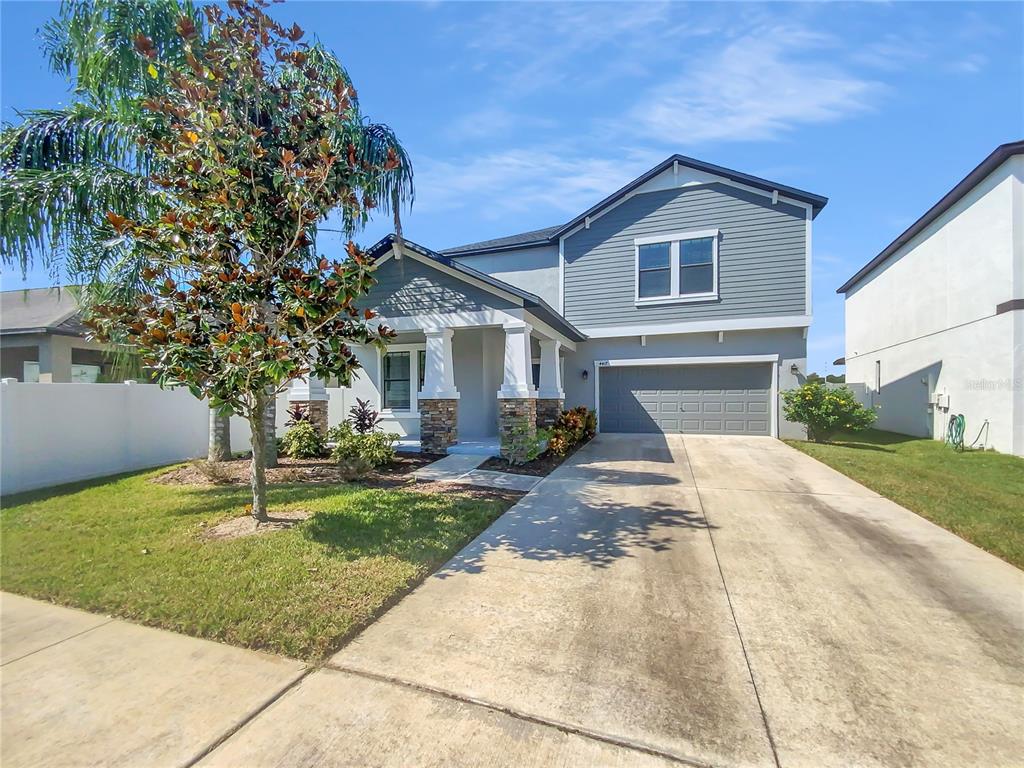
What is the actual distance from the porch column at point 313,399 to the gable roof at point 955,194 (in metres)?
16.5

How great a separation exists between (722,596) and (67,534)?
6.99 meters

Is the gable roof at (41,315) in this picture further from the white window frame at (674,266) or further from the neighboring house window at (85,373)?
the white window frame at (674,266)

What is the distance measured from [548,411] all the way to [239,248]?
797 centimetres

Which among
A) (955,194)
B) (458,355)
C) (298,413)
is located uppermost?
(955,194)

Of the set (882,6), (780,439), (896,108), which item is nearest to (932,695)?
(882,6)

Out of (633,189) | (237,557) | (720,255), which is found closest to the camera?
(237,557)

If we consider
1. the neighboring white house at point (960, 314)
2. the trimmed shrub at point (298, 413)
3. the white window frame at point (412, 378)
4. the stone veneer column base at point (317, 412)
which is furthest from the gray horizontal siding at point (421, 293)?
the neighboring white house at point (960, 314)

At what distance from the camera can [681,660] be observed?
300 centimetres

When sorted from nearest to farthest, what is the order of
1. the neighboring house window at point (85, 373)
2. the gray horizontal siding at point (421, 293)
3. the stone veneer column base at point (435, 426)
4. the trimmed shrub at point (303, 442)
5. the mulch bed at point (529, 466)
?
the mulch bed at point (529, 466), the gray horizontal siding at point (421, 293), the trimmed shrub at point (303, 442), the stone veneer column base at point (435, 426), the neighboring house window at point (85, 373)

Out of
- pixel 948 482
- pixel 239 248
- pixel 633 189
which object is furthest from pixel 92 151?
pixel 948 482

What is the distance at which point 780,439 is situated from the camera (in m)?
13.0

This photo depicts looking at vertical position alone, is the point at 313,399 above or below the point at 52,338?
below

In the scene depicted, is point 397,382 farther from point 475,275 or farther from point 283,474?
point 283,474

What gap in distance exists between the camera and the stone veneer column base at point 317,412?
10805 millimetres
